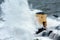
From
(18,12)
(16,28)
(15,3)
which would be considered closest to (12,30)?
(16,28)

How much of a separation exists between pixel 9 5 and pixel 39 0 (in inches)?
987

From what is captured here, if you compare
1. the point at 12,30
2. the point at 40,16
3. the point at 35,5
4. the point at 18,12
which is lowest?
the point at 12,30

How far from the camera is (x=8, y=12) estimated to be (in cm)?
1005

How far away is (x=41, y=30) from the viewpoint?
693 inches

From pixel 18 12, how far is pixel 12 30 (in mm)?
886

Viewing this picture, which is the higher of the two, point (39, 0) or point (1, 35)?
point (39, 0)

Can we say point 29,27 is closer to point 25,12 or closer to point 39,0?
point 25,12

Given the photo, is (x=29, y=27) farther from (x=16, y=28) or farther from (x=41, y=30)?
(x=41, y=30)

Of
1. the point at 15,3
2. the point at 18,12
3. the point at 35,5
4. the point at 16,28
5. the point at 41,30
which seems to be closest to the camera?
the point at 16,28

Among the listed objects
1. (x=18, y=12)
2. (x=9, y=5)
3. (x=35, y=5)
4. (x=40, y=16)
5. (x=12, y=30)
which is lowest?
(x=12, y=30)

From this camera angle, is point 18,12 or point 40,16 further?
point 40,16

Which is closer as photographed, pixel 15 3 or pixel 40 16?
pixel 15 3

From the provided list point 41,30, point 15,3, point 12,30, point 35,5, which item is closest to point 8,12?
point 15,3

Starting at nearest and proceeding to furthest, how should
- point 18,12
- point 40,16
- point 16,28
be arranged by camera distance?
point 16,28
point 18,12
point 40,16
